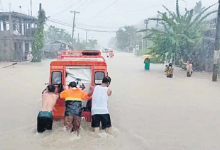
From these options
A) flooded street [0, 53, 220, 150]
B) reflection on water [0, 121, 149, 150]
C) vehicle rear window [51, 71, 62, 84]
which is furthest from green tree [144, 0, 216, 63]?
reflection on water [0, 121, 149, 150]

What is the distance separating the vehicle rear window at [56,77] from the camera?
7125 millimetres

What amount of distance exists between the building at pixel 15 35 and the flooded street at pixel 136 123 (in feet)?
58.7

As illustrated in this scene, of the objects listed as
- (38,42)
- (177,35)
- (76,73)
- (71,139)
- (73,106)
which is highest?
(177,35)

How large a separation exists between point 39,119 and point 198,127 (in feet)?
14.0

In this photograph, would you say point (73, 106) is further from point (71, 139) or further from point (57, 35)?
point (57, 35)

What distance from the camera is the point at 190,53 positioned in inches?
893

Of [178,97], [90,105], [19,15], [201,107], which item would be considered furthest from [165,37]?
[19,15]

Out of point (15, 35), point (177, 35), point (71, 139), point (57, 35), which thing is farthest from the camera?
point (57, 35)

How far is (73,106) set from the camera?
20.0 feet

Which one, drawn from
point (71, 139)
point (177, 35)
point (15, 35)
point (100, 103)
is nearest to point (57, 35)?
point (15, 35)

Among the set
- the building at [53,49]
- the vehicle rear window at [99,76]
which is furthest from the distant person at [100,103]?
the building at [53,49]

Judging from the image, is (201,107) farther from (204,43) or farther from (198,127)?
(204,43)

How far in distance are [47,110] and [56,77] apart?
47.2 inches

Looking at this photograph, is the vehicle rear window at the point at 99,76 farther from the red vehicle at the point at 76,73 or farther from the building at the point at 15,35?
the building at the point at 15,35
